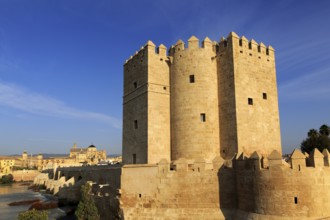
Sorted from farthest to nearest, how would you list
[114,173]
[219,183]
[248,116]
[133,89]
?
[133,89] < [114,173] < [248,116] < [219,183]

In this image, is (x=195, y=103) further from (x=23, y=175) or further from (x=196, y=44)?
(x=23, y=175)

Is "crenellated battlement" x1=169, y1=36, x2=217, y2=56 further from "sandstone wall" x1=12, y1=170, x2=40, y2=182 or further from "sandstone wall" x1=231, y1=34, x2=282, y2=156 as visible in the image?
"sandstone wall" x1=12, y1=170, x2=40, y2=182

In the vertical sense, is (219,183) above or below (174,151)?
below

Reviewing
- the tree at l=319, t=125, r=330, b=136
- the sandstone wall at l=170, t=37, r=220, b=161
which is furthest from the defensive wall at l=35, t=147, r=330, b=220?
the tree at l=319, t=125, r=330, b=136

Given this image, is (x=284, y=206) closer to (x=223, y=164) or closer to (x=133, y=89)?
(x=223, y=164)

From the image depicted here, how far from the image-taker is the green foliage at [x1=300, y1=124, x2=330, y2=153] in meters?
29.8

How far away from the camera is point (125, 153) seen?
23.1 meters

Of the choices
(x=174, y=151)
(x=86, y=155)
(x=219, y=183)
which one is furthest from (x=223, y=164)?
(x=86, y=155)

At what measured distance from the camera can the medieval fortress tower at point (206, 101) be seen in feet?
61.8

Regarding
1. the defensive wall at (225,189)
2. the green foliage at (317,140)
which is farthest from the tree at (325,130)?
the defensive wall at (225,189)

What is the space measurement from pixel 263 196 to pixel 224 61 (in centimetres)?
962

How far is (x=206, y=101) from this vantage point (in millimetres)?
19594

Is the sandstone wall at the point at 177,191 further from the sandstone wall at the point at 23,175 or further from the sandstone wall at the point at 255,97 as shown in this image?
the sandstone wall at the point at 23,175

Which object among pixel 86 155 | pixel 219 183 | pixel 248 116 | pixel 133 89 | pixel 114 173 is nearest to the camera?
pixel 219 183
